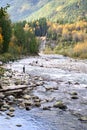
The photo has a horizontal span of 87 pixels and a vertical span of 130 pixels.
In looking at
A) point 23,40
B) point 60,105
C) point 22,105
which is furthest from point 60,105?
point 23,40

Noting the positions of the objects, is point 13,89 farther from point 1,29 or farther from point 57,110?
point 1,29

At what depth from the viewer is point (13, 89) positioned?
3484 cm

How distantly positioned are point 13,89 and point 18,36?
100335 mm

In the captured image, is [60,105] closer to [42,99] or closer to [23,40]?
[42,99]

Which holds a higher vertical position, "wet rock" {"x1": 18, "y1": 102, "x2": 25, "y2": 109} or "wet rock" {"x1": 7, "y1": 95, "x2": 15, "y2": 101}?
→ "wet rock" {"x1": 7, "y1": 95, "x2": 15, "y2": 101}

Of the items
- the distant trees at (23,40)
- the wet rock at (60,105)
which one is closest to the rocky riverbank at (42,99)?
the wet rock at (60,105)

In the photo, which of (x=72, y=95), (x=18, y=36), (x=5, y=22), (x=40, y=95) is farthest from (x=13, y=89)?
(x=18, y=36)

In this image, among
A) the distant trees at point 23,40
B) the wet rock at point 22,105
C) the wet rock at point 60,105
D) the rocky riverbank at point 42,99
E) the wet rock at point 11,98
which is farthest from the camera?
the distant trees at point 23,40

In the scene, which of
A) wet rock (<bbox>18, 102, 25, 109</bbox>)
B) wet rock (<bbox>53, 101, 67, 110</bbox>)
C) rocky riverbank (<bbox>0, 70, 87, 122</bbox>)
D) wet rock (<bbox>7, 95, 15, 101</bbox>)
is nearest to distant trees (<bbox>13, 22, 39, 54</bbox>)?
rocky riverbank (<bbox>0, 70, 87, 122</bbox>)

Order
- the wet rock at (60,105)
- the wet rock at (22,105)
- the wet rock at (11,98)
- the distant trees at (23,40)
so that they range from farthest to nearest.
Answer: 1. the distant trees at (23,40)
2. the wet rock at (11,98)
3. the wet rock at (60,105)
4. the wet rock at (22,105)

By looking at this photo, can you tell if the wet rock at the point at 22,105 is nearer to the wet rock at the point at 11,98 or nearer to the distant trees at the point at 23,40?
the wet rock at the point at 11,98

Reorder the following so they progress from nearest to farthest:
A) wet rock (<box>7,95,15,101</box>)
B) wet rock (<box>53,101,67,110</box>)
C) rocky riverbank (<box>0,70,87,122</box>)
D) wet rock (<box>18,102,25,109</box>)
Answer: rocky riverbank (<box>0,70,87,122</box>), wet rock (<box>18,102,25,109</box>), wet rock (<box>53,101,67,110</box>), wet rock (<box>7,95,15,101</box>)

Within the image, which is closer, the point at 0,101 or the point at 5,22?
the point at 0,101

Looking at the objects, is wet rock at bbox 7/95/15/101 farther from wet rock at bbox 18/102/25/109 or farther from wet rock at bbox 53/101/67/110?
wet rock at bbox 53/101/67/110
